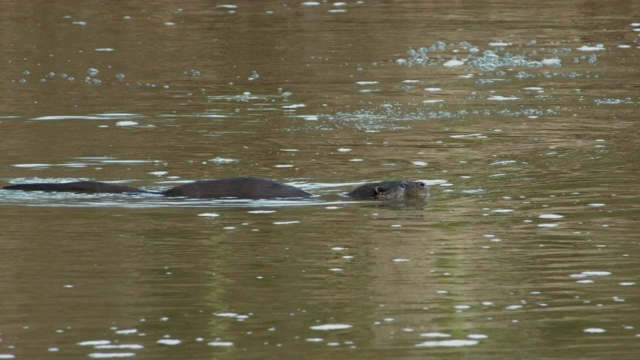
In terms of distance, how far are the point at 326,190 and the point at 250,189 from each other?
0.88 metres

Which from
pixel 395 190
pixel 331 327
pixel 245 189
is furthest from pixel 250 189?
pixel 331 327

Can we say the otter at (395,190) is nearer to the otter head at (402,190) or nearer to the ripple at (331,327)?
the otter head at (402,190)

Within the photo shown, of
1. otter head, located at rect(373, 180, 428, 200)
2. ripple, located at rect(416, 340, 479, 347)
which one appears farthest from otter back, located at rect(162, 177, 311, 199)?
ripple, located at rect(416, 340, 479, 347)

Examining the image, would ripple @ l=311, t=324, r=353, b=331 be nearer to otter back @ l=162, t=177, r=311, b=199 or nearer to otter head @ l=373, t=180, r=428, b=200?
otter back @ l=162, t=177, r=311, b=199

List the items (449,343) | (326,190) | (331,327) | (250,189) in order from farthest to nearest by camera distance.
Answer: (326,190) < (250,189) < (331,327) < (449,343)

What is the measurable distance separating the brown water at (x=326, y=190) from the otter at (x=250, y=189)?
0.44ft

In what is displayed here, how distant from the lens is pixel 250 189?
12711mm

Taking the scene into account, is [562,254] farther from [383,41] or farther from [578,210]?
[383,41]

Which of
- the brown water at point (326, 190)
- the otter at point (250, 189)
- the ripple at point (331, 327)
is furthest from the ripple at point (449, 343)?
the otter at point (250, 189)

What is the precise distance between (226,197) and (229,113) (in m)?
5.63

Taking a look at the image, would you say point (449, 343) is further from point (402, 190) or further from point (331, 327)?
point (402, 190)

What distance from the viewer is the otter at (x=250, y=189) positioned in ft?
41.7

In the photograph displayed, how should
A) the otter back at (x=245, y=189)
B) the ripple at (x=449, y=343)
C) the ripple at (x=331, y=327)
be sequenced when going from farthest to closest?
the otter back at (x=245, y=189) → the ripple at (x=331, y=327) → the ripple at (x=449, y=343)

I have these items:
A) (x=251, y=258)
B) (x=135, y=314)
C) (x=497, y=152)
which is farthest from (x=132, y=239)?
(x=497, y=152)
